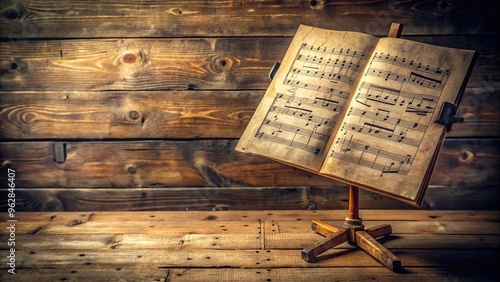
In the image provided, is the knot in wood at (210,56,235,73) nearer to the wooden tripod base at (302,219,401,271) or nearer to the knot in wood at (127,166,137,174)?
the knot in wood at (127,166,137,174)

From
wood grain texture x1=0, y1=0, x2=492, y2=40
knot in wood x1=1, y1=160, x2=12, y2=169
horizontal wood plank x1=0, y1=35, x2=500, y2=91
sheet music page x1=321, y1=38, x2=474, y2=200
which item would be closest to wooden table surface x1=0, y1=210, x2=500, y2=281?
knot in wood x1=1, y1=160, x2=12, y2=169

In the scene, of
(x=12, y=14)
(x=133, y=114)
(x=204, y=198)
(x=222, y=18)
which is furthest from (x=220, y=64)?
(x=12, y=14)

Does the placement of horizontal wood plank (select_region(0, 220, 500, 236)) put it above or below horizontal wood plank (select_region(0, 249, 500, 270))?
above

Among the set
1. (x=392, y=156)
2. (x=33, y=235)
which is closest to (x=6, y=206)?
(x=33, y=235)

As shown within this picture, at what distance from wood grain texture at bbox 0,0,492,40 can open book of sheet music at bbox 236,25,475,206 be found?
1.55ft

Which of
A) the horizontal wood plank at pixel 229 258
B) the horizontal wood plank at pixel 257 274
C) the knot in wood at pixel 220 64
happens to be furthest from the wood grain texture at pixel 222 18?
the horizontal wood plank at pixel 257 274

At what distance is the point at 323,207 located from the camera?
291cm

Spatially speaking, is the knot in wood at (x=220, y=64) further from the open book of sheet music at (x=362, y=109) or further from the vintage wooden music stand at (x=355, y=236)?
the vintage wooden music stand at (x=355, y=236)

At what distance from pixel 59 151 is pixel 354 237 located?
151cm

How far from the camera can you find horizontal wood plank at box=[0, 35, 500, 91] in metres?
2.81

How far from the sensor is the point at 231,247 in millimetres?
2391

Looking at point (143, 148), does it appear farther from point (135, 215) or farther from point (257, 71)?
point (257, 71)

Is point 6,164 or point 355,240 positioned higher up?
point 6,164

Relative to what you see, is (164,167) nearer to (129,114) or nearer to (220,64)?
(129,114)
